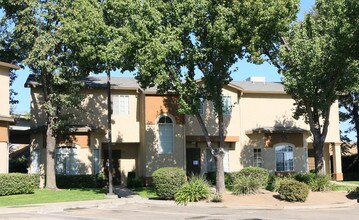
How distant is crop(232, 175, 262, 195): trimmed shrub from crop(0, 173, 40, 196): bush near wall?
10.9 m

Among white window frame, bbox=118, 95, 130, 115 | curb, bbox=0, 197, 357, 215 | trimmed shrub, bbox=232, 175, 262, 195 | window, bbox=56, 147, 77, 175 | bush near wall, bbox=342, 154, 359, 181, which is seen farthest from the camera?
bush near wall, bbox=342, 154, 359, 181

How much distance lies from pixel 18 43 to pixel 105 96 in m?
7.62

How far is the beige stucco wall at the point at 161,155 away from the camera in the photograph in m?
32.8

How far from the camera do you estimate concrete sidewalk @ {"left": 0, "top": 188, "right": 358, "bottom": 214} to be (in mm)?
20500

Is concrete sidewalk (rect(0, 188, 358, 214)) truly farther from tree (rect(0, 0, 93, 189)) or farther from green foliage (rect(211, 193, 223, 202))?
tree (rect(0, 0, 93, 189))

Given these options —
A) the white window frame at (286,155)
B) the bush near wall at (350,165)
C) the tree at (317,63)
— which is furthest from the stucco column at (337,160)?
the tree at (317,63)

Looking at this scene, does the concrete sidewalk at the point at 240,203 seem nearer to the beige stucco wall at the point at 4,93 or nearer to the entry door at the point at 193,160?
the beige stucco wall at the point at 4,93

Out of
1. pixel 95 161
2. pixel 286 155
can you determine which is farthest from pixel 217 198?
pixel 286 155

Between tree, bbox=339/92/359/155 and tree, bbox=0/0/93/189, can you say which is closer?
tree, bbox=0/0/93/189

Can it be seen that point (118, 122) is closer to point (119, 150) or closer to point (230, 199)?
point (119, 150)

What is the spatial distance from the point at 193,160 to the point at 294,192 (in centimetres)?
1417

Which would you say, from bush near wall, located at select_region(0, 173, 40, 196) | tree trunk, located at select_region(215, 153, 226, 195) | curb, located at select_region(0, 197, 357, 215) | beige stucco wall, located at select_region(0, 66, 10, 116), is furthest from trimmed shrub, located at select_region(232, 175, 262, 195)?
beige stucco wall, located at select_region(0, 66, 10, 116)

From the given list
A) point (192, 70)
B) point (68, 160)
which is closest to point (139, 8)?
point (192, 70)

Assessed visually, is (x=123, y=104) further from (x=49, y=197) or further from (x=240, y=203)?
(x=240, y=203)
